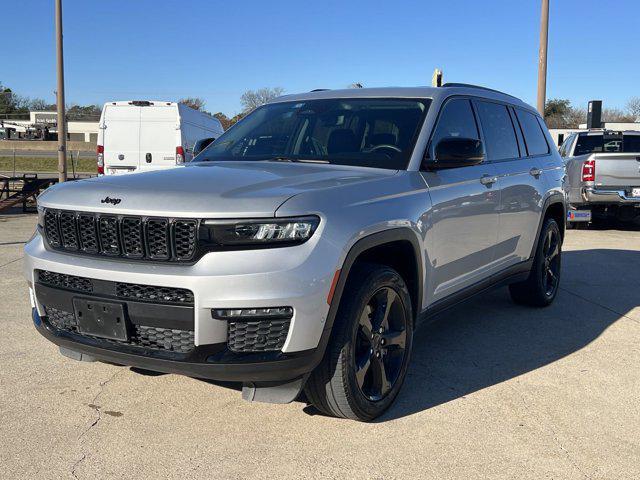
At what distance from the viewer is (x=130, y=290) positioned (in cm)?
303

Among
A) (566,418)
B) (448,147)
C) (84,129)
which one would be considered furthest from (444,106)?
(84,129)

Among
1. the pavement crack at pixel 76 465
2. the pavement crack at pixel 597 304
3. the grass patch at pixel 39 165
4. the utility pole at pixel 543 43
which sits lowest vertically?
the grass patch at pixel 39 165

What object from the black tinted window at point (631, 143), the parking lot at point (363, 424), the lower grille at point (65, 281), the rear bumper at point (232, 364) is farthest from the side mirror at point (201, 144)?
the black tinted window at point (631, 143)

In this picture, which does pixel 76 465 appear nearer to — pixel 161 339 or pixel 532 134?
pixel 161 339

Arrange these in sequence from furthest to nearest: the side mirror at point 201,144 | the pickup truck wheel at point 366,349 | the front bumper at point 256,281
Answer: the side mirror at point 201,144 < the pickup truck wheel at point 366,349 < the front bumper at point 256,281

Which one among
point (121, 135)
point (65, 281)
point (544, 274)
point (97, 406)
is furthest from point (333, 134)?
point (121, 135)

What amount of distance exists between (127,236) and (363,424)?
1610mm

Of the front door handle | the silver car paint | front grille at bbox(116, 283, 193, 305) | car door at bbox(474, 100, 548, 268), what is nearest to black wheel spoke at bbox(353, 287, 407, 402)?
the silver car paint

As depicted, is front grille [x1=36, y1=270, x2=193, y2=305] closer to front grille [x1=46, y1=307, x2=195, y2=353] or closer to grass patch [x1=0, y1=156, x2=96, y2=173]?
front grille [x1=46, y1=307, x2=195, y2=353]

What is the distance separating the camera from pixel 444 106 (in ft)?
14.6

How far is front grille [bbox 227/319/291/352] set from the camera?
2.92 m

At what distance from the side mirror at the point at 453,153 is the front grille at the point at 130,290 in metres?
1.87

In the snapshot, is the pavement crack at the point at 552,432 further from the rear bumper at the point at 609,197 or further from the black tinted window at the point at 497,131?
the rear bumper at the point at 609,197

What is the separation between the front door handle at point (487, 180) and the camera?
184 inches
